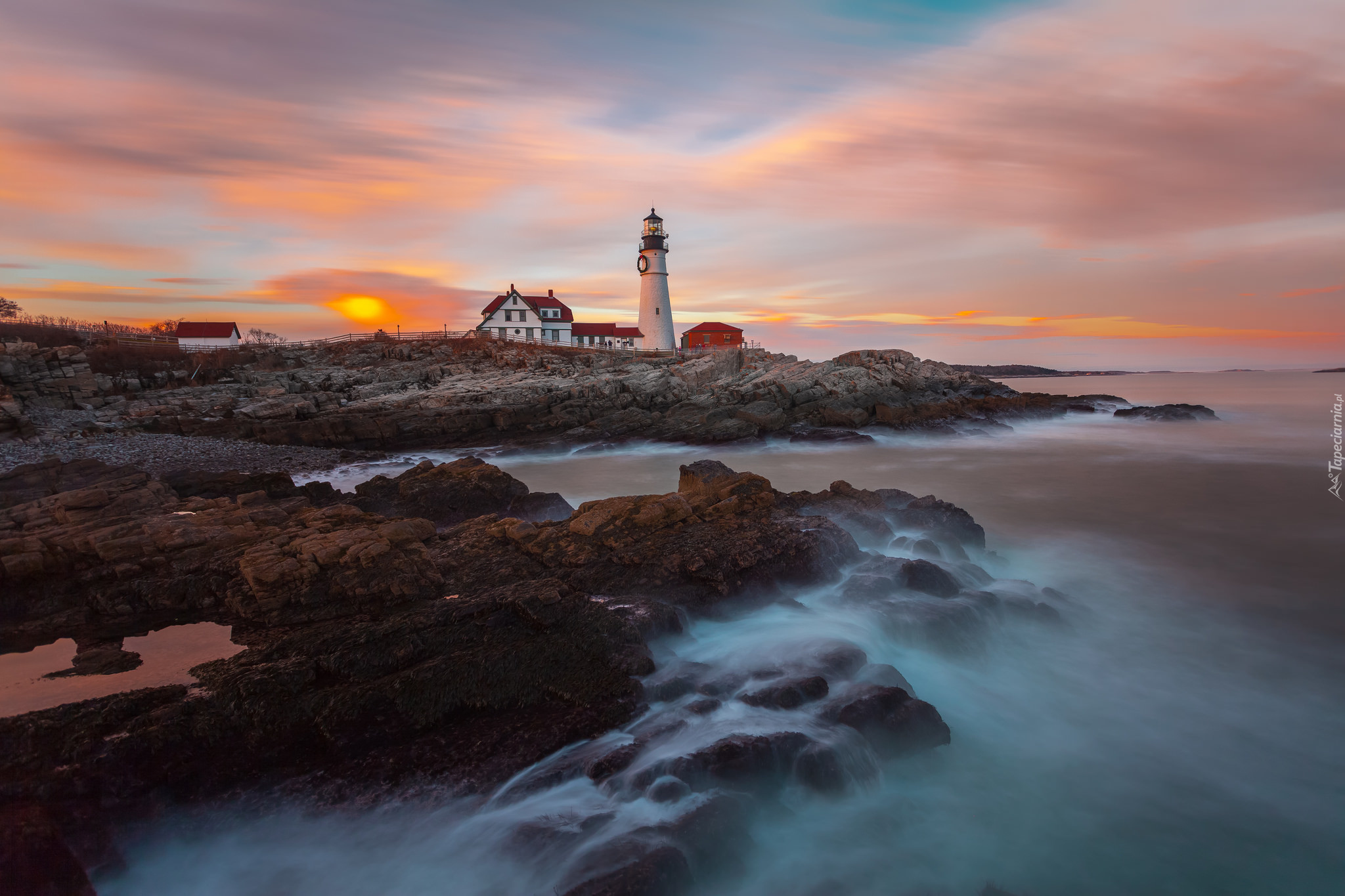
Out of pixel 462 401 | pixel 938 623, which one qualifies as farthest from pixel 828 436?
pixel 938 623

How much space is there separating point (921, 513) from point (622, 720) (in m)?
5.77

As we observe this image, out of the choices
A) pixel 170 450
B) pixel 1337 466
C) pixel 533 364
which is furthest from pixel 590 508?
pixel 533 364

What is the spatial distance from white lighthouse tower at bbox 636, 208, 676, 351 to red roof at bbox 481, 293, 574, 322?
8941mm

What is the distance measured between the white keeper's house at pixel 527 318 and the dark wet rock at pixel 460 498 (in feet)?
118

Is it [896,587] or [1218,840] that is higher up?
[896,587]

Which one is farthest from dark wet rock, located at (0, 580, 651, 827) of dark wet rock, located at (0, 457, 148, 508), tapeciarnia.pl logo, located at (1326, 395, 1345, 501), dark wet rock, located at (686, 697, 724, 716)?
tapeciarnia.pl logo, located at (1326, 395, 1345, 501)

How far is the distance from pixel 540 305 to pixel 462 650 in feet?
158

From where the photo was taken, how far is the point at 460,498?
10.2 m

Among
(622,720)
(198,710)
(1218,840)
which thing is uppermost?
(198,710)

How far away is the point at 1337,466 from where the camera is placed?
1691cm

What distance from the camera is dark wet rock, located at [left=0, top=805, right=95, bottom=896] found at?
3178 mm

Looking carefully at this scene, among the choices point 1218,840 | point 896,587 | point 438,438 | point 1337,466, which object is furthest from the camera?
point 438,438

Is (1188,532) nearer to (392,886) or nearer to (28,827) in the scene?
(392,886)

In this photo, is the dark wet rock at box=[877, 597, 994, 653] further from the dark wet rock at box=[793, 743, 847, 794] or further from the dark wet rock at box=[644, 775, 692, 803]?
the dark wet rock at box=[644, 775, 692, 803]
